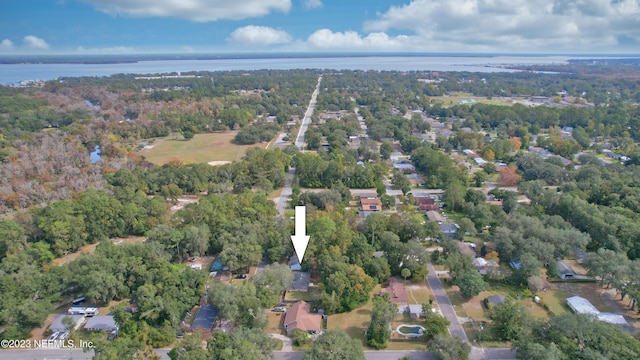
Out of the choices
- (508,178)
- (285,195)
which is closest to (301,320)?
(285,195)

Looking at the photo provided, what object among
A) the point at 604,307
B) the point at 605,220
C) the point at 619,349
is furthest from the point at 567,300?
the point at 605,220

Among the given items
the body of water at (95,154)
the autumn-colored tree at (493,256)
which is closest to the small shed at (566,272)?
the autumn-colored tree at (493,256)

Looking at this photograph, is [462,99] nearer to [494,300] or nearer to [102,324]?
[494,300]

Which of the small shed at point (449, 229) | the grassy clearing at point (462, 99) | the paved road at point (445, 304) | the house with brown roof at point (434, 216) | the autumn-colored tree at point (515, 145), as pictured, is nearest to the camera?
the paved road at point (445, 304)

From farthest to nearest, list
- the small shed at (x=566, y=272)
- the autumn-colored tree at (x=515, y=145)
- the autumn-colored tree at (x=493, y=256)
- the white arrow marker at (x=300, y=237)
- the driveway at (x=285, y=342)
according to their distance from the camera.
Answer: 1. the autumn-colored tree at (x=515, y=145)
2. the white arrow marker at (x=300, y=237)
3. the autumn-colored tree at (x=493, y=256)
4. the small shed at (x=566, y=272)
5. the driveway at (x=285, y=342)

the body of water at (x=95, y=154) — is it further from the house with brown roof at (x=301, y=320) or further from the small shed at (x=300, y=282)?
the house with brown roof at (x=301, y=320)

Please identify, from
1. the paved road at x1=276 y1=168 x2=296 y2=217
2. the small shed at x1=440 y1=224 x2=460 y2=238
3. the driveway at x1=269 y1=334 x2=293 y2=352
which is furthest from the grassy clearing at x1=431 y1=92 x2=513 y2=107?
the driveway at x1=269 y1=334 x2=293 y2=352
